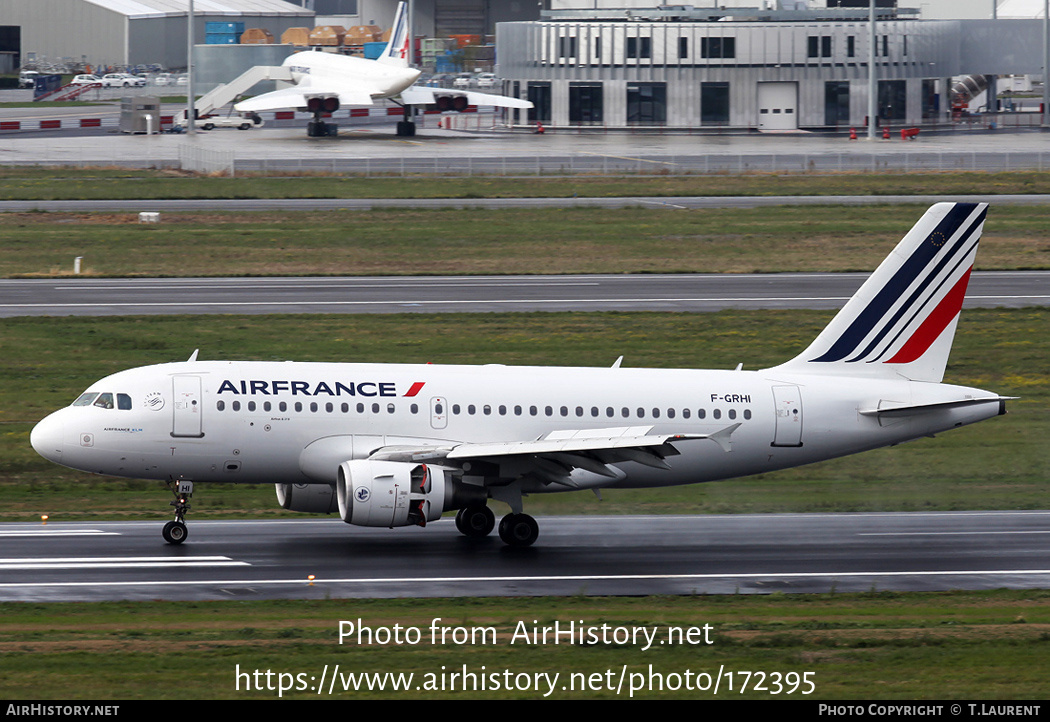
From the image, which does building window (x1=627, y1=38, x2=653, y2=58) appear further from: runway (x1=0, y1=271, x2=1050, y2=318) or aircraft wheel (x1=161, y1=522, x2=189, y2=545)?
aircraft wheel (x1=161, y1=522, x2=189, y2=545)

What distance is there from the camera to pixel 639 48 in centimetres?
14838

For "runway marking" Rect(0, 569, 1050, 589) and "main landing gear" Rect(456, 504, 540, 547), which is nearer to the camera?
"runway marking" Rect(0, 569, 1050, 589)

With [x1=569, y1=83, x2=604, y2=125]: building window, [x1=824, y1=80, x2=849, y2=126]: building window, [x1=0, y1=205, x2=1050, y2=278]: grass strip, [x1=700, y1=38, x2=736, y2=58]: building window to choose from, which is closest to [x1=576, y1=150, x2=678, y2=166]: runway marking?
[x1=569, y1=83, x2=604, y2=125]: building window

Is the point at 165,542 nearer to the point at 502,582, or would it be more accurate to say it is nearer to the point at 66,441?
the point at 66,441

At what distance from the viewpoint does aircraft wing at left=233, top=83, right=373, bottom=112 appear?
Answer: 14350 cm

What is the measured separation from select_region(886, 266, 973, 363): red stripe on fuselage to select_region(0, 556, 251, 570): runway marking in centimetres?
1668

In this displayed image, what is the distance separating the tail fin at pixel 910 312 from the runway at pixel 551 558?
4.09 metres

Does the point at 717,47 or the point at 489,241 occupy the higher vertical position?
the point at 717,47

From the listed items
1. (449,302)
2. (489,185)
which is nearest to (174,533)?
(449,302)

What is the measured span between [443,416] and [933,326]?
12.5 metres

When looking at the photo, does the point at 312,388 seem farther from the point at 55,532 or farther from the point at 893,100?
the point at 893,100

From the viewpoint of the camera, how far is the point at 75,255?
72562 mm

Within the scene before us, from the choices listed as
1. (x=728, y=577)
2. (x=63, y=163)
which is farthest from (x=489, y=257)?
(x=63, y=163)

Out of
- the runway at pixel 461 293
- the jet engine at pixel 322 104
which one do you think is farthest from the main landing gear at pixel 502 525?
the jet engine at pixel 322 104
